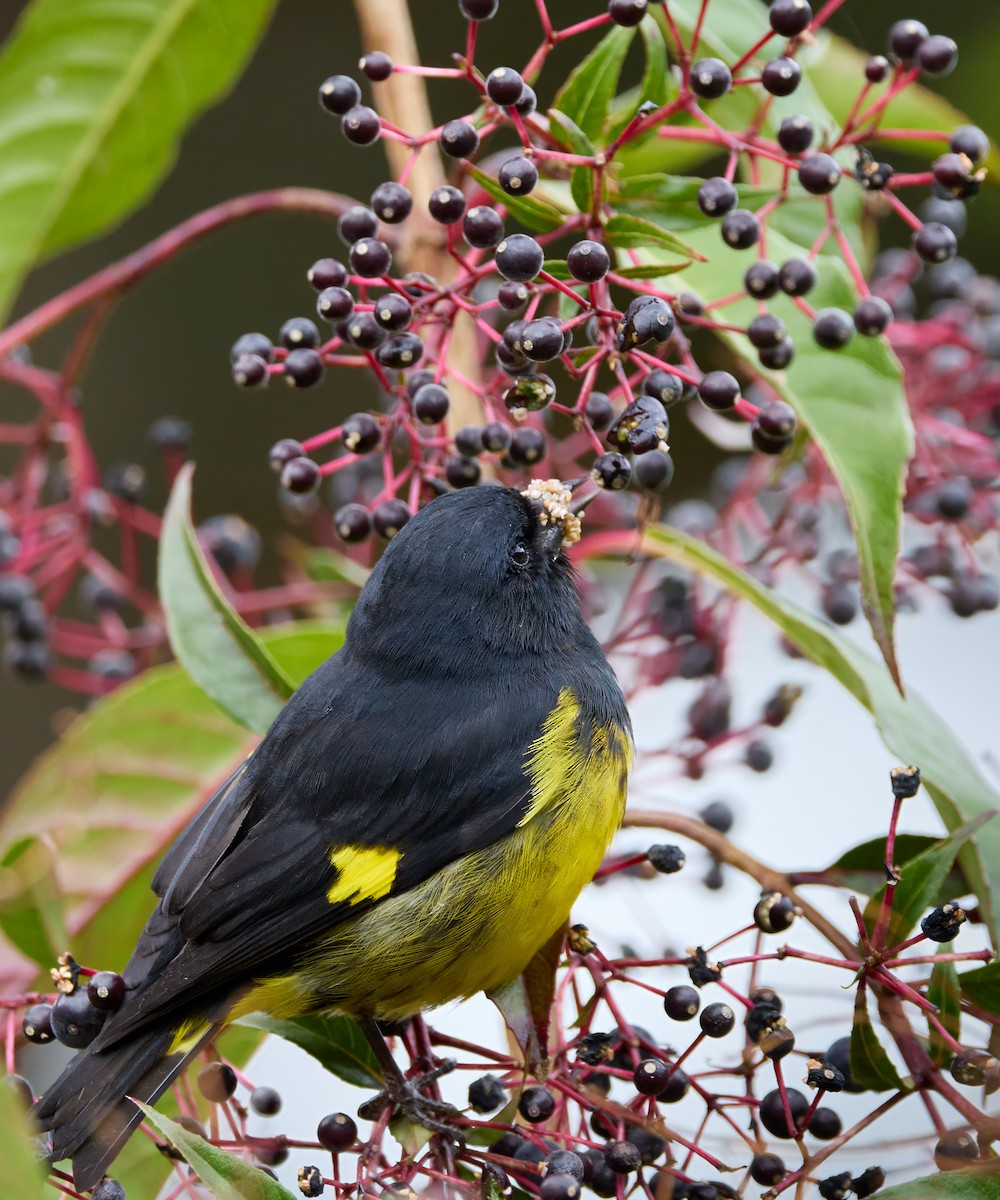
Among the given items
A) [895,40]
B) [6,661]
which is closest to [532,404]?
[895,40]

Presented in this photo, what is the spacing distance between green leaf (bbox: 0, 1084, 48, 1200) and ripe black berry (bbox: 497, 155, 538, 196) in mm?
676

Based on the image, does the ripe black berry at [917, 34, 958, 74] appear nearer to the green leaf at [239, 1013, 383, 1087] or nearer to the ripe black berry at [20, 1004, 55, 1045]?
the green leaf at [239, 1013, 383, 1087]

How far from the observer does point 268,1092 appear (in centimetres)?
114

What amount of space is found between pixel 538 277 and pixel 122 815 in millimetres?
798

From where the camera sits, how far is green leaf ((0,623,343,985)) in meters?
1.52

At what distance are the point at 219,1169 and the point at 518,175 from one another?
680mm

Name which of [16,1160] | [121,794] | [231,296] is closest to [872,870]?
[16,1160]

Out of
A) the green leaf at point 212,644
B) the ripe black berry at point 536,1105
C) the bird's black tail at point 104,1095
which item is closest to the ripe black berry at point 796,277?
the green leaf at point 212,644

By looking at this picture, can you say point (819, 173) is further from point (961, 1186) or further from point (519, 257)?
point (961, 1186)

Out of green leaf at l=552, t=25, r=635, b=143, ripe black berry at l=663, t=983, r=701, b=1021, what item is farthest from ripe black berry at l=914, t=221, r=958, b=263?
ripe black berry at l=663, t=983, r=701, b=1021

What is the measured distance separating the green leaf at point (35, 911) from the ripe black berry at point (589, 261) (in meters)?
0.59

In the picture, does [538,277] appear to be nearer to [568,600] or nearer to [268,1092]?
[568,600]

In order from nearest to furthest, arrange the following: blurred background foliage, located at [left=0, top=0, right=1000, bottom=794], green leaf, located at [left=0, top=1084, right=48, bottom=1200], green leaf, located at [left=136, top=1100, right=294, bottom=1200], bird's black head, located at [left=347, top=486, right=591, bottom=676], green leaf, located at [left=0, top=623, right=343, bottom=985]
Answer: green leaf, located at [left=0, top=1084, right=48, bottom=1200]
green leaf, located at [left=136, top=1100, right=294, bottom=1200]
bird's black head, located at [left=347, top=486, right=591, bottom=676]
green leaf, located at [left=0, top=623, right=343, bottom=985]
blurred background foliage, located at [left=0, top=0, right=1000, bottom=794]

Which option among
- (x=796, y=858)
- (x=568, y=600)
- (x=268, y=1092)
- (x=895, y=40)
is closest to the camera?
(x=268, y=1092)
